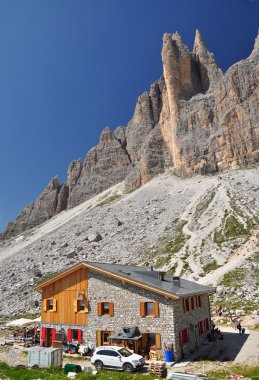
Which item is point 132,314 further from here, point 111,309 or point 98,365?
point 98,365

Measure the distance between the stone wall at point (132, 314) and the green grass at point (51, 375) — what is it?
14.7 ft

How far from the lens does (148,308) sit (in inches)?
1025

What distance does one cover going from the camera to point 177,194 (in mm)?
97938

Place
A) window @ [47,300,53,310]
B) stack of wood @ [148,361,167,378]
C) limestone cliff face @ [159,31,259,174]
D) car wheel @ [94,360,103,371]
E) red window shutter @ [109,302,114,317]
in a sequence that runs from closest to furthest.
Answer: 1. stack of wood @ [148,361,167,378]
2. car wheel @ [94,360,103,371]
3. red window shutter @ [109,302,114,317]
4. window @ [47,300,53,310]
5. limestone cliff face @ [159,31,259,174]

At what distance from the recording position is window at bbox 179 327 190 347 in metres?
25.8

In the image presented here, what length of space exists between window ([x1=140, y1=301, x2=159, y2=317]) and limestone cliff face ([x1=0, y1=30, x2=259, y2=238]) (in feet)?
275

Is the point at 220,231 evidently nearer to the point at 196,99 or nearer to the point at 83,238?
the point at 83,238

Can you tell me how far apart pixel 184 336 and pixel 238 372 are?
6.42 m

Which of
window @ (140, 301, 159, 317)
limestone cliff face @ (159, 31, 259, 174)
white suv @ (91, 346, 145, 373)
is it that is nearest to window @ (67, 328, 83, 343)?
white suv @ (91, 346, 145, 373)

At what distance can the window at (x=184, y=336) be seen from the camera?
84.6 feet

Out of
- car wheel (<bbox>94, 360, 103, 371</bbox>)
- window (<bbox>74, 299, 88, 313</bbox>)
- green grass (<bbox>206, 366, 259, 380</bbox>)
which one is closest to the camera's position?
green grass (<bbox>206, 366, 259, 380</bbox>)

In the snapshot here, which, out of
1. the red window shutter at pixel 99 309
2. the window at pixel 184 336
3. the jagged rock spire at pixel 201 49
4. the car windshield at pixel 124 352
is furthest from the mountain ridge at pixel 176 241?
the jagged rock spire at pixel 201 49

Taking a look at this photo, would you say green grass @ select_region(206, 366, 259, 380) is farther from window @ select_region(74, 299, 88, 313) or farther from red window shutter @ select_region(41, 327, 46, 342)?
red window shutter @ select_region(41, 327, 46, 342)

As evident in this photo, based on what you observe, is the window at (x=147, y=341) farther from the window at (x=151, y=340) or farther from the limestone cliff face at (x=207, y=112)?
the limestone cliff face at (x=207, y=112)
